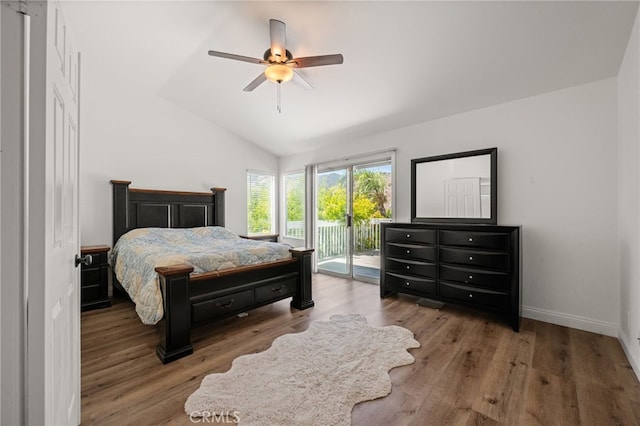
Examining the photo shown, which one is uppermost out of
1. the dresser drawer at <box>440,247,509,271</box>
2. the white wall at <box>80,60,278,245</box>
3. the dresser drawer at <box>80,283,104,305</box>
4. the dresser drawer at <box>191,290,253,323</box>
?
the white wall at <box>80,60,278,245</box>

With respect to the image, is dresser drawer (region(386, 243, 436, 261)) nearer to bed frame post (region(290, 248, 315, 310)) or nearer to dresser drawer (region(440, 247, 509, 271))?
dresser drawer (region(440, 247, 509, 271))

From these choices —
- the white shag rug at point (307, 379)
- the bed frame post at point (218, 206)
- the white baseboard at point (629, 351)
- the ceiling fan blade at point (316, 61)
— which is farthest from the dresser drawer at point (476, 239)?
the bed frame post at point (218, 206)

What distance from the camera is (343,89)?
3.28m

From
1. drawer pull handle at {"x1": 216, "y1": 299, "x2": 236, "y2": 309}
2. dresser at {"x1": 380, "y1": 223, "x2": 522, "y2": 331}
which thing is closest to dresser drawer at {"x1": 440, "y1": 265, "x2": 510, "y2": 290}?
dresser at {"x1": 380, "y1": 223, "x2": 522, "y2": 331}

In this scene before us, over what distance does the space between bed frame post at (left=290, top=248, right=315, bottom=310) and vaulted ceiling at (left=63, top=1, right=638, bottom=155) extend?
6.55 ft

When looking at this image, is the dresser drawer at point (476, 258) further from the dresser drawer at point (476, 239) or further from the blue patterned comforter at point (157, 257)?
the blue patterned comforter at point (157, 257)

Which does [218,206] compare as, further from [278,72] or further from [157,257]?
[278,72]

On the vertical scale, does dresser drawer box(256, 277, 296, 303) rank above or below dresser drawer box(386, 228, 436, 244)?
below

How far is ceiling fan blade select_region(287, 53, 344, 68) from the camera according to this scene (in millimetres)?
2188

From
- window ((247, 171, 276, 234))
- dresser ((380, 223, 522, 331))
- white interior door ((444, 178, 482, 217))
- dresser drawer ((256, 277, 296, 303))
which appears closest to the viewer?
dresser ((380, 223, 522, 331))

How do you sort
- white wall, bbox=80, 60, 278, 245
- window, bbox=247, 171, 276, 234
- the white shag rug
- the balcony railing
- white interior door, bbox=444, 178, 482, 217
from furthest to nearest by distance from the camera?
window, bbox=247, 171, 276, 234 → the balcony railing → white wall, bbox=80, 60, 278, 245 → white interior door, bbox=444, 178, 482, 217 → the white shag rug

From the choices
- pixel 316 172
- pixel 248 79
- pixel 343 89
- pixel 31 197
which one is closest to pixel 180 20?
pixel 248 79

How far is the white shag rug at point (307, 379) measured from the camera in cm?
158

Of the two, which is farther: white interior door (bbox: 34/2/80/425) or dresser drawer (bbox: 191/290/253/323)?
dresser drawer (bbox: 191/290/253/323)
